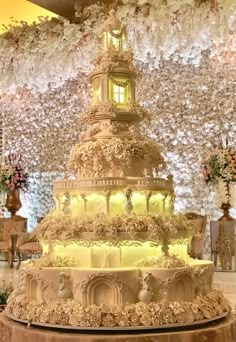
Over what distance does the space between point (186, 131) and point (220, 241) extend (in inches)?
87.0

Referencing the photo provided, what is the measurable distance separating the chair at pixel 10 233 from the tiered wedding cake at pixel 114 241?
5728 millimetres

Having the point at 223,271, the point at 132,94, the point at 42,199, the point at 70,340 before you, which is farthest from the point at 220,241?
the point at 70,340

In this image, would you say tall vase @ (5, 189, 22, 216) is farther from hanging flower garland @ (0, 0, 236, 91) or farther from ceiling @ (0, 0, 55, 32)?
ceiling @ (0, 0, 55, 32)

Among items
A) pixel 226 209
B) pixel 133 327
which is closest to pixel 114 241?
pixel 133 327

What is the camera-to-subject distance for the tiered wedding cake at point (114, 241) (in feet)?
11.8

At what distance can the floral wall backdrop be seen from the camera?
392 inches

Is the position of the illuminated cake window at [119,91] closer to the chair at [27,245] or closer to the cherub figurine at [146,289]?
the cherub figurine at [146,289]

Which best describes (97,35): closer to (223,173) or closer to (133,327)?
(223,173)

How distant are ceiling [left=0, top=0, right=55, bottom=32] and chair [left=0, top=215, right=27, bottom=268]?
396 cm

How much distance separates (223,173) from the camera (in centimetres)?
885

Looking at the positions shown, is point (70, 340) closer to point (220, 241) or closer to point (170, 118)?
point (220, 241)

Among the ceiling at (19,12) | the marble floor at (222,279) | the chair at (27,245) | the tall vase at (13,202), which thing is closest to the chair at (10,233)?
the chair at (27,245)

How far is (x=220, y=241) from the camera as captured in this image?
8.87 metres

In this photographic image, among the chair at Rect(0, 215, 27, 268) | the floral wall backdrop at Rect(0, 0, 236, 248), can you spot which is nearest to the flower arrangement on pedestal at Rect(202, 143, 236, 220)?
the floral wall backdrop at Rect(0, 0, 236, 248)
